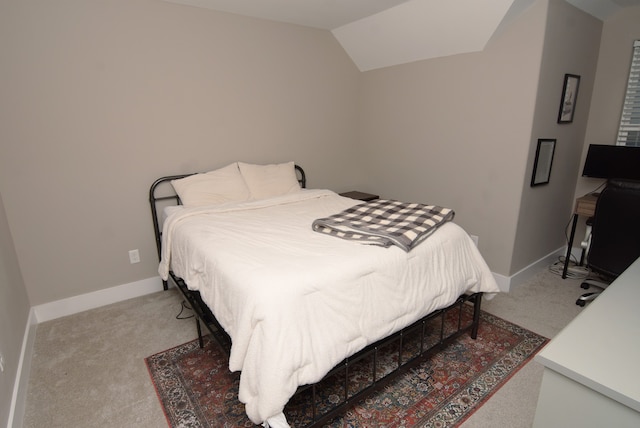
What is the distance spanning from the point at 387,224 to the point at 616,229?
5.34ft

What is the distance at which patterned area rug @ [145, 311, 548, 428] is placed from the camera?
1.65 m

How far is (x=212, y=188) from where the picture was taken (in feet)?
9.34

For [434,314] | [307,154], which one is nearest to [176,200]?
[307,154]

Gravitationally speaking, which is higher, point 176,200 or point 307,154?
point 307,154

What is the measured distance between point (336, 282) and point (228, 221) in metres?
1.13

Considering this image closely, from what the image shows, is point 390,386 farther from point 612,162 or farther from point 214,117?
point 612,162

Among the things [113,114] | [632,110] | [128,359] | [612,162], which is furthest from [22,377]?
[632,110]

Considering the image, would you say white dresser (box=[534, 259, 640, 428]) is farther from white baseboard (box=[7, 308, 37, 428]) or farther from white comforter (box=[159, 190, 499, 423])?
white baseboard (box=[7, 308, 37, 428])

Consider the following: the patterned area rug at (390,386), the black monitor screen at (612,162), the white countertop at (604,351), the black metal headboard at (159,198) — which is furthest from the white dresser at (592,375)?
the black metal headboard at (159,198)

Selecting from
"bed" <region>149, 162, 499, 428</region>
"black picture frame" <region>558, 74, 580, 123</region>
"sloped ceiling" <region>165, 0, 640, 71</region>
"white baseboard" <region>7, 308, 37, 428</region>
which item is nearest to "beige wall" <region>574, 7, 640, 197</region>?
"sloped ceiling" <region>165, 0, 640, 71</region>

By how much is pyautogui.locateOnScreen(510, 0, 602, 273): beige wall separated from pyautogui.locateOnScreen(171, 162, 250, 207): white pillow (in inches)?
94.4

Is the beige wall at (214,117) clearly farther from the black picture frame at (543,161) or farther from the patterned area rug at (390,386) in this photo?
the patterned area rug at (390,386)

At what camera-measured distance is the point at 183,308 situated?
8.82ft

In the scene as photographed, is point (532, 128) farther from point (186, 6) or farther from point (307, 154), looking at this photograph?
point (186, 6)
